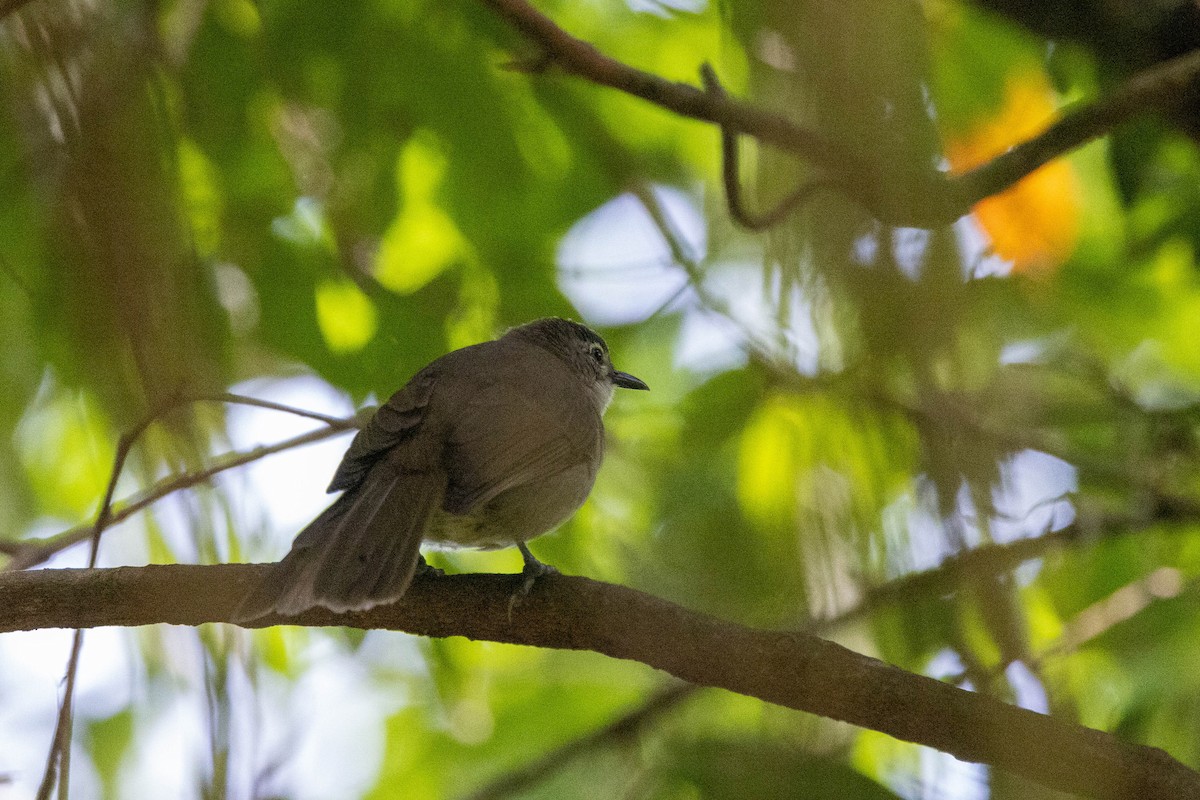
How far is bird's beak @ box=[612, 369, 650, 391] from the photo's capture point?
5.36 meters

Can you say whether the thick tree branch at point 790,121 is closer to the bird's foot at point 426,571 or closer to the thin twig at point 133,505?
the thin twig at point 133,505

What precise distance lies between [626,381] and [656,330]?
1.15 ft

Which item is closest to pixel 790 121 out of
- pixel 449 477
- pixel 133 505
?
pixel 449 477

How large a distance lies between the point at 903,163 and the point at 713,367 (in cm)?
187

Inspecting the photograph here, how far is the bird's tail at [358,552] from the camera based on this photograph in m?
3.01

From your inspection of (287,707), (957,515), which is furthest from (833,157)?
(287,707)

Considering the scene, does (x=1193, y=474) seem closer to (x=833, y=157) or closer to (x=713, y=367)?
(x=713, y=367)

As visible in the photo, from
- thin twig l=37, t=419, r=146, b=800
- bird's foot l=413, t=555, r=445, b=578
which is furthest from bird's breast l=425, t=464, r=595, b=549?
thin twig l=37, t=419, r=146, b=800

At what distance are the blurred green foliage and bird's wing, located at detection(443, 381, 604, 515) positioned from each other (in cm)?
31

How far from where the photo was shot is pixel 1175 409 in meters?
4.27

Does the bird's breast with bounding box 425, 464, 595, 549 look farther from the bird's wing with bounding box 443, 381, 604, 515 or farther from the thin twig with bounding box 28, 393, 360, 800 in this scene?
the thin twig with bounding box 28, 393, 360, 800

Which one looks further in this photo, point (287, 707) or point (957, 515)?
point (287, 707)

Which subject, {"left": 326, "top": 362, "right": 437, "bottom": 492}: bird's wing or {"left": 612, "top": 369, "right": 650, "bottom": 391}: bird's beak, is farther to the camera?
{"left": 612, "top": 369, "right": 650, "bottom": 391}: bird's beak

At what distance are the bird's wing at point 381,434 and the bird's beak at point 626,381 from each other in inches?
61.9
